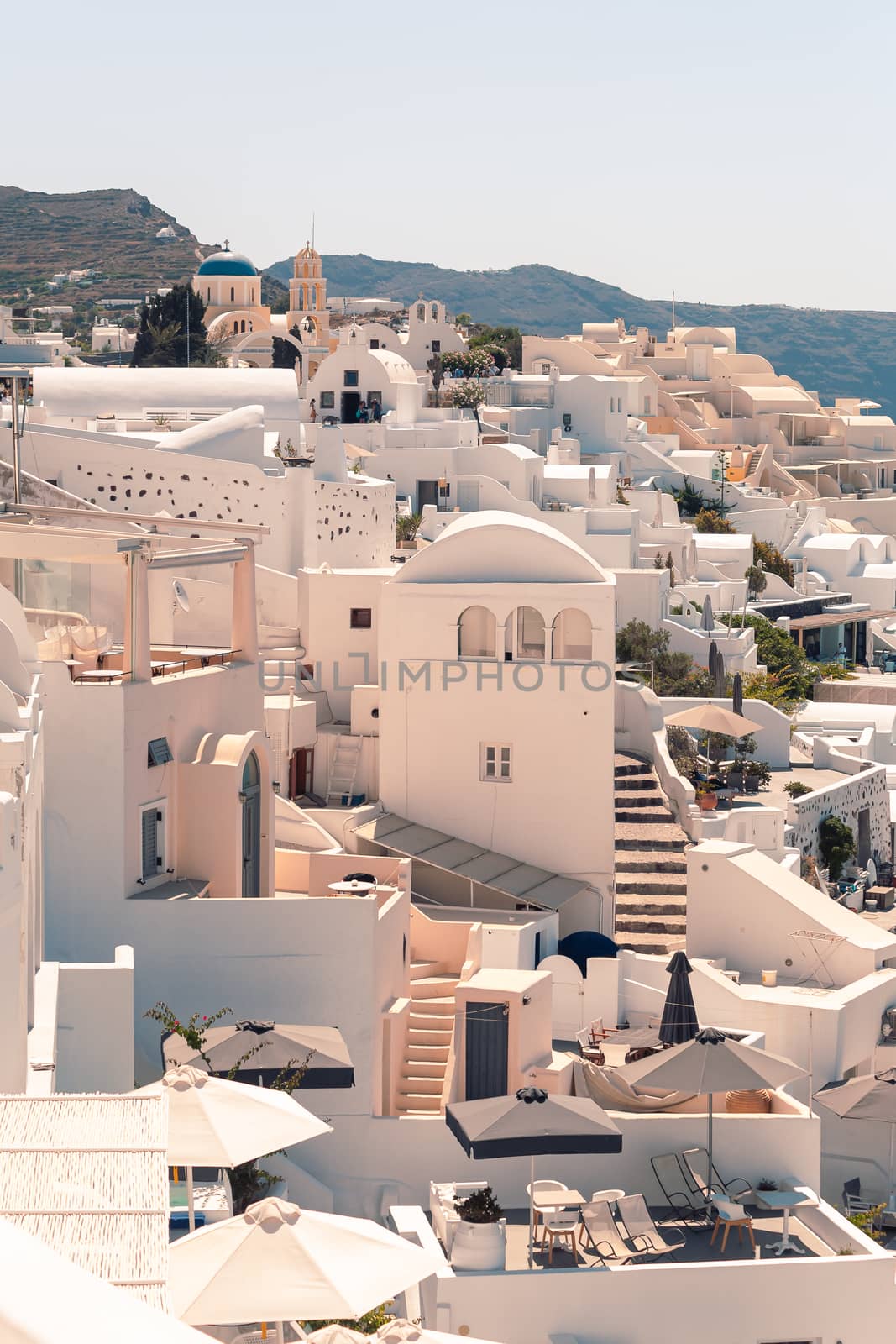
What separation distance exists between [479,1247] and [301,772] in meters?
10.8

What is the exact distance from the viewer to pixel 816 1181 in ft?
47.3

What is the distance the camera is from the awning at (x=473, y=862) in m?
20.5

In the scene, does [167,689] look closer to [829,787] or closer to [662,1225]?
[662,1225]

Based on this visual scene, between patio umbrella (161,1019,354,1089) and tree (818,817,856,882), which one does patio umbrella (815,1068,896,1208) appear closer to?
patio umbrella (161,1019,354,1089)

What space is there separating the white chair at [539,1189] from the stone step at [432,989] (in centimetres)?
364

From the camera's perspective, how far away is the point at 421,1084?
16.3m

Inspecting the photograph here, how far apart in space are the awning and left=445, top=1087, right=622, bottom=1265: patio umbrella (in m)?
7.03

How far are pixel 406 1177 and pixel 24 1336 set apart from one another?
40.9ft

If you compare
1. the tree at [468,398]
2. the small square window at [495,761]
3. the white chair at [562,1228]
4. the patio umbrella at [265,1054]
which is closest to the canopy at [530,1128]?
the white chair at [562,1228]

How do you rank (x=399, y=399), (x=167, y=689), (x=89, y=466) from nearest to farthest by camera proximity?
1. (x=167, y=689)
2. (x=89, y=466)
3. (x=399, y=399)

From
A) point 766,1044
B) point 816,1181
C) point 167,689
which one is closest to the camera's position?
point 816,1181

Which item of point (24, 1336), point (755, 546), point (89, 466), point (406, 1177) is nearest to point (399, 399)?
point (755, 546)

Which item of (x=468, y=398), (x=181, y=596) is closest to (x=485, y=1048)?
(x=181, y=596)

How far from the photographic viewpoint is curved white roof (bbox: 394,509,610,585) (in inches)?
869
